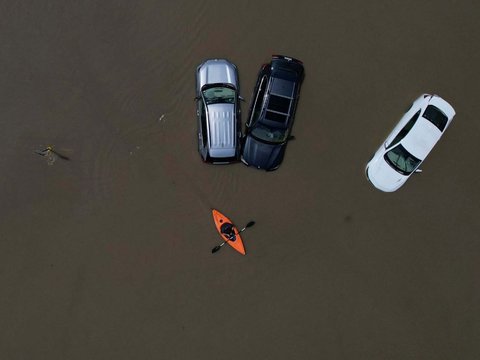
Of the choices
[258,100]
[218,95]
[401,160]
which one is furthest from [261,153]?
[401,160]

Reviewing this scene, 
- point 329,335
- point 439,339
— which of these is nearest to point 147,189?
point 329,335

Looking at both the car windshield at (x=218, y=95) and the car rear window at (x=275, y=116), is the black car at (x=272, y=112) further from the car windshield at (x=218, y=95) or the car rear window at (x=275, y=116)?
the car windshield at (x=218, y=95)

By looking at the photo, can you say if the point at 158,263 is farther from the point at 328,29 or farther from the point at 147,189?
the point at 328,29

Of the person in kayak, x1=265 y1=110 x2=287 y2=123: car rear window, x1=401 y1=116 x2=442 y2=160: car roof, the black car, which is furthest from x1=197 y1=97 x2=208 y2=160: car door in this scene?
x1=401 y1=116 x2=442 y2=160: car roof

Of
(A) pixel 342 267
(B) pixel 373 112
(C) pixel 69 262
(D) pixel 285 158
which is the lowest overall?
(C) pixel 69 262

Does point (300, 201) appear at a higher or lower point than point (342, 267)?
higher

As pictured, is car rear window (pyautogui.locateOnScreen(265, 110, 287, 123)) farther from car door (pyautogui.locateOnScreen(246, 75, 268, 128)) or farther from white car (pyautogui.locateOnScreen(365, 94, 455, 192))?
white car (pyautogui.locateOnScreen(365, 94, 455, 192))

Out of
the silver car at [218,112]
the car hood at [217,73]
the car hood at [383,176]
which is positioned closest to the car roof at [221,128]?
the silver car at [218,112]
